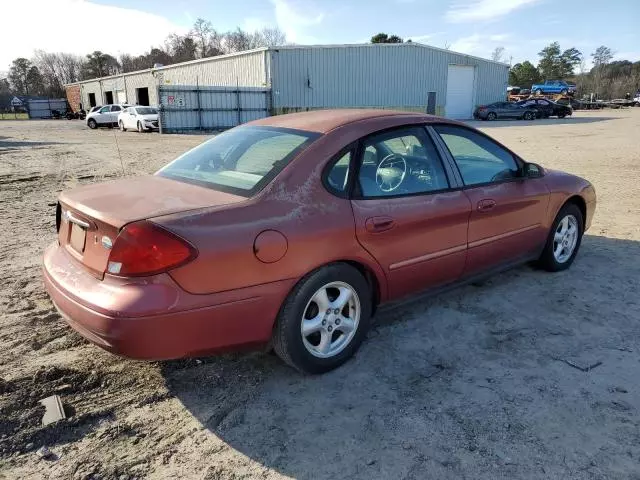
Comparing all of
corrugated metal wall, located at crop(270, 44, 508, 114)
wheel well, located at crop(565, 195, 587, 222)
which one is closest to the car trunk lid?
wheel well, located at crop(565, 195, 587, 222)

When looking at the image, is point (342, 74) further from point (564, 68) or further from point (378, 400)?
point (564, 68)

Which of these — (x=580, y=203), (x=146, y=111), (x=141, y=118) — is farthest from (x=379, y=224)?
(x=146, y=111)

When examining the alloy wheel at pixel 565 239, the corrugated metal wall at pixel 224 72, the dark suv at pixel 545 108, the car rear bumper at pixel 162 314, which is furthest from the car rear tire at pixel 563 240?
the dark suv at pixel 545 108

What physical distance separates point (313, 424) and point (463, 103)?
40794 millimetres

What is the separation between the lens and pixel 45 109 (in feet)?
198

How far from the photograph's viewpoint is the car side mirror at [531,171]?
4246 millimetres

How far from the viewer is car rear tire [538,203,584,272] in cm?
467

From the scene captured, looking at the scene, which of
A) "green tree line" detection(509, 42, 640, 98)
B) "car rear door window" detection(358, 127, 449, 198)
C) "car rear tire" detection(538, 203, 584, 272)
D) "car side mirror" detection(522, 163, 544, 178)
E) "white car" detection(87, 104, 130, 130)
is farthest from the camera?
"green tree line" detection(509, 42, 640, 98)

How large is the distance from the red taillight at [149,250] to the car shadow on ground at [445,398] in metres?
0.88

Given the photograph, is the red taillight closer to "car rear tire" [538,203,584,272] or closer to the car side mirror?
the car side mirror

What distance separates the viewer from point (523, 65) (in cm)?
8188

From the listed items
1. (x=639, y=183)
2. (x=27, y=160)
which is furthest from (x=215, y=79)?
(x=639, y=183)

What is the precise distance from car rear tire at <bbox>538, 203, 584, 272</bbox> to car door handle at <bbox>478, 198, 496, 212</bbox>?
1101mm

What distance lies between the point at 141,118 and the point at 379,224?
93.0ft
